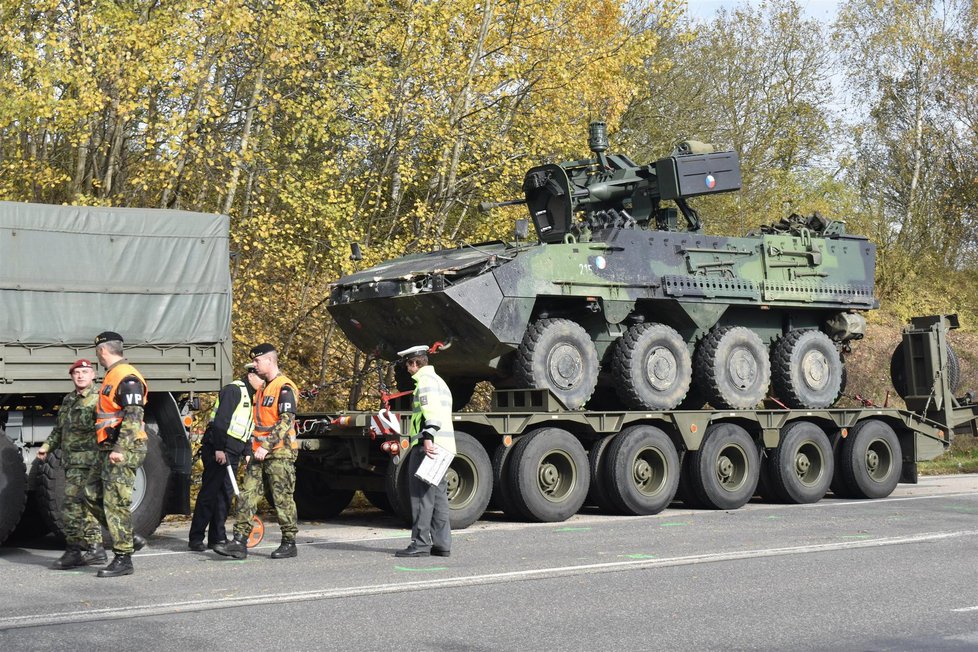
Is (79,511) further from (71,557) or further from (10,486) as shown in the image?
(10,486)

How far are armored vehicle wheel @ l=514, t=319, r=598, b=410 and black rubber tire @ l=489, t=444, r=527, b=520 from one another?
2.88ft

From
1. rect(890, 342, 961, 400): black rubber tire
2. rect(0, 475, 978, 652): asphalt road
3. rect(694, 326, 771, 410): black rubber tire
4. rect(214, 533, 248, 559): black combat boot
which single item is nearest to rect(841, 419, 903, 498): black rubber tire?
rect(890, 342, 961, 400): black rubber tire

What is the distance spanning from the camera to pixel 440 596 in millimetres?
8469

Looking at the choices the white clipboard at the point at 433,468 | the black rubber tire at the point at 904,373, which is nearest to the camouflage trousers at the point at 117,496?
the white clipboard at the point at 433,468

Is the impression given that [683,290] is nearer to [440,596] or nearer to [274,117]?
[274,117]

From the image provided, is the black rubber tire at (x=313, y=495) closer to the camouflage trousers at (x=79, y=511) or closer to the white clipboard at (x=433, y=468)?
the white clipboard at (x=433, y=468)

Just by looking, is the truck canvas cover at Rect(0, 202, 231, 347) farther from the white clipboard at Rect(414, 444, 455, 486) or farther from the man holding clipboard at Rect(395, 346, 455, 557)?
the white clipboard at Rect(414, 444, 455, 486)

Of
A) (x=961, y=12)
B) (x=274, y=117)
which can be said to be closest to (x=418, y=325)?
(x=274, y=117)

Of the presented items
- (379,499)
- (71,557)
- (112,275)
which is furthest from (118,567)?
(379,499)

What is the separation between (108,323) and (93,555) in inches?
100.0

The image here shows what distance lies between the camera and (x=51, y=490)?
11.0 m

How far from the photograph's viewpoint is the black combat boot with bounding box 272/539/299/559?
→ 1059 cm

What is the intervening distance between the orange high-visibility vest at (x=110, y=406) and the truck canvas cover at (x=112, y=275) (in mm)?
1795

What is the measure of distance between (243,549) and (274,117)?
394 inches
